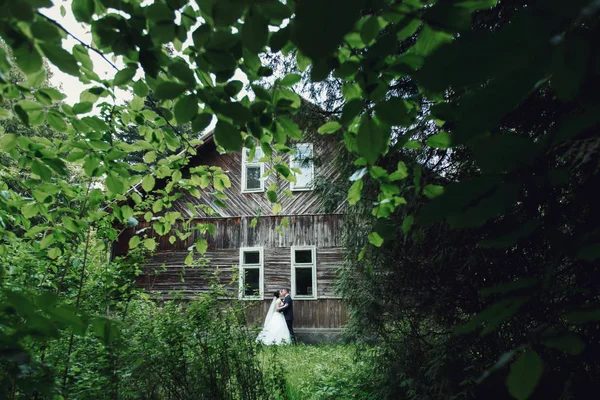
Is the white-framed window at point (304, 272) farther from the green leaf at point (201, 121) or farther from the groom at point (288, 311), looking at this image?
the green leaf at point (201, 121)

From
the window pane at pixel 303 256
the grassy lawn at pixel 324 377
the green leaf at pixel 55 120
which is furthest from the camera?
the window pane at pixel 303 256

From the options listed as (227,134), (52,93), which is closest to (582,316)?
(227,134)

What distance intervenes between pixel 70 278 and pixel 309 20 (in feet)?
13.1

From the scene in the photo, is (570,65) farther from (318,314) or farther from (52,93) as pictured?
(318,314)

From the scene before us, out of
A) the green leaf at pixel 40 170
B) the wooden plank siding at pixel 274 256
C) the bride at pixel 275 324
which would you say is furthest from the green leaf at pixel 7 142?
the wooden plank siding at pixel 274 256

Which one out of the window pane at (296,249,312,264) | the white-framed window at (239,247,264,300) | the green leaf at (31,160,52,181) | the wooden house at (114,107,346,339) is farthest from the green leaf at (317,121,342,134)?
the white-framed window at (239,247,264,300)

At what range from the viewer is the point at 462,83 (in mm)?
412

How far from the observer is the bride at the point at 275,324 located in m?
11.7

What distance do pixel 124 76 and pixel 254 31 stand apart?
754 mm

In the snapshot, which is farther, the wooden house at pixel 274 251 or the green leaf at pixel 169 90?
the wooden house at pixel 274 251

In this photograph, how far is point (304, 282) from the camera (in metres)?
12.9

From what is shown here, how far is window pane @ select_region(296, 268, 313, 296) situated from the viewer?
42.0 feet

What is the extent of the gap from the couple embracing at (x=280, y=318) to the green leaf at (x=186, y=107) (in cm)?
1147

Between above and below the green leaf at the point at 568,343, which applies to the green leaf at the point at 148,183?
above
